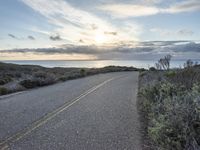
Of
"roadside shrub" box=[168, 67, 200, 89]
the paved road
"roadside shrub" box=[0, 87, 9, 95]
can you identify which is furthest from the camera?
"roadside shrub" box=[0, 87, 9, 95]

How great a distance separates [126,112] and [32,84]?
11.7m

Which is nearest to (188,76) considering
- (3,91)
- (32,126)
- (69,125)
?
(69,125)

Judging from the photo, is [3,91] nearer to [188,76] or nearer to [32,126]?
[32,126]

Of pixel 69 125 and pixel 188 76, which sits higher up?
pixel 188 76

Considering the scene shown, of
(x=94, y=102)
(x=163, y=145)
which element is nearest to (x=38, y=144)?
(x=163, y=145)

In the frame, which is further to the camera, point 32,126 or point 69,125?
point 69,125

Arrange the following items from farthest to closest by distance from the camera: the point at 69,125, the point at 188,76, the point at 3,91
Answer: the point at 3,91 → the point at 188,76 → the point at 69,125

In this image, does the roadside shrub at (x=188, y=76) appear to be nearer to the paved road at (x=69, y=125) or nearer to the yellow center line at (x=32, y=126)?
the paved road at (x=69, y=125)

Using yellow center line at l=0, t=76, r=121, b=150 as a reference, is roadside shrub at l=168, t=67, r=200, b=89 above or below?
above

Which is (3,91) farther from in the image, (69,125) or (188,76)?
(188,76)

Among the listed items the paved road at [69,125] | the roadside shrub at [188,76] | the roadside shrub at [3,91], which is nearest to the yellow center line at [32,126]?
the paved road at [69,125]

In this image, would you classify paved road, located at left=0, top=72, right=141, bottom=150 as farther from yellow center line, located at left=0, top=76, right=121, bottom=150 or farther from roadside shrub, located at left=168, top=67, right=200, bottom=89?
roadside shrub, located at left=168, top=67, right=200, bottom=89

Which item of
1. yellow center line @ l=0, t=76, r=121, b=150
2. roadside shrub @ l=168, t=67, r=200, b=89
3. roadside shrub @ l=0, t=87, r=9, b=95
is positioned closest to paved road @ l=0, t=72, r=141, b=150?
yellow center line @ l=0, t=76, r=121, b=150

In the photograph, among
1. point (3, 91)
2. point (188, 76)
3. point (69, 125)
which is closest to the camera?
point (69, 125)
